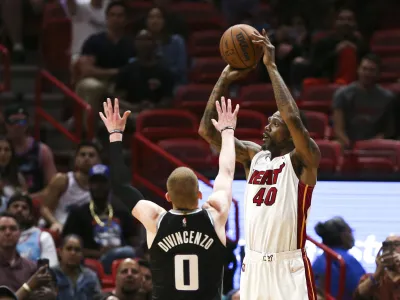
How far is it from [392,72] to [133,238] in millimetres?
4655

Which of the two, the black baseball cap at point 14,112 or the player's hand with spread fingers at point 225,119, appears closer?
the player's hand with spread fingers at point 225,119

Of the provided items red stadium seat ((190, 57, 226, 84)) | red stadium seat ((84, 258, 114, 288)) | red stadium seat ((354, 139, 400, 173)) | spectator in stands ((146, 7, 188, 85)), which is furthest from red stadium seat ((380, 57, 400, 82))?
red stadium seat ((84, 258, 114, 288))

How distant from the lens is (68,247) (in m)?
10.4

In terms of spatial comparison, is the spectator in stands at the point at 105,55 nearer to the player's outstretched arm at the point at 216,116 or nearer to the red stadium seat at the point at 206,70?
the red stadium seat at the point at 206,70

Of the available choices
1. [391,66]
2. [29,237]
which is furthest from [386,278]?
[391,66]

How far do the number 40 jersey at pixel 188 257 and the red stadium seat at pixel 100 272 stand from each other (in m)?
3.79

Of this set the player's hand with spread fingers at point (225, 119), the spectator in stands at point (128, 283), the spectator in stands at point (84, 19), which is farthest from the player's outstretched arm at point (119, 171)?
the spectator in stands at point (84, 19)

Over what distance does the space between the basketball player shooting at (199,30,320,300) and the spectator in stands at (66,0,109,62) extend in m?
8.04

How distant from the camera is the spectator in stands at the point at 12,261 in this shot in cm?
1020

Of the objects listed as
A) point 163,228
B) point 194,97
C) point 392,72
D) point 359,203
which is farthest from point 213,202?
point 392,72

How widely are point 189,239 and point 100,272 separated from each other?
4.14 meters

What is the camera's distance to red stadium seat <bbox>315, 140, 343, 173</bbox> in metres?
11.9

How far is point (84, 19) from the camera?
15.9m

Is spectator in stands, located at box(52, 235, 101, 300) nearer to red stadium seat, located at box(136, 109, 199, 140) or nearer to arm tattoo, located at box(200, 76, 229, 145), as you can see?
arm tattoo, located at box(200, 76, 229, 145)
